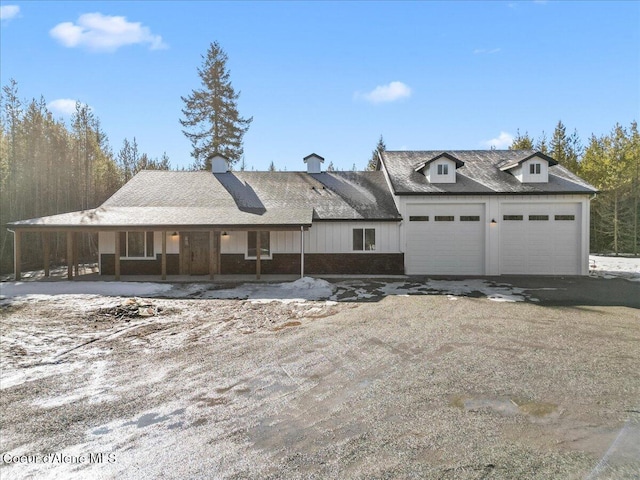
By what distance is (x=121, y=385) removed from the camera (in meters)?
4.50

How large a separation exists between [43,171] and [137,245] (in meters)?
16.2

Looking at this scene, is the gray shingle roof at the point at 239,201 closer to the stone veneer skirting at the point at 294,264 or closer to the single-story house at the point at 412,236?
the single-story house at the point at 412,236

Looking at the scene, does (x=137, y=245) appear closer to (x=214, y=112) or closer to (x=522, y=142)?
(x=214, y=112)

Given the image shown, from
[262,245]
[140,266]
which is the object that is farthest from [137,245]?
[262,245]

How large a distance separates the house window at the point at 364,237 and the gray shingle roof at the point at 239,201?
55cm

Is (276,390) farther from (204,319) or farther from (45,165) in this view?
(45,165)

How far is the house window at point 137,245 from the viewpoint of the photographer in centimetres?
1462

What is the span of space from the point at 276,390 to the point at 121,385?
2.00 meters

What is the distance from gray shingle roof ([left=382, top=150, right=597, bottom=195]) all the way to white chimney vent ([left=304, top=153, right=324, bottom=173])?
11.3 feet

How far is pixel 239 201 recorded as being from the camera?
53.2 feet

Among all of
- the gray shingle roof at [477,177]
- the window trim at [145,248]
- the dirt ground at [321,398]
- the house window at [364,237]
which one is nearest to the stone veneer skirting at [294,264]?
the window trim at [145,248]

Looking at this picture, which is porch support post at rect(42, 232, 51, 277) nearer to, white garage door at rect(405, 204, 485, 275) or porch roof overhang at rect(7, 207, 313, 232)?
porch roof overhang at rect(7, 207, 313, 232)

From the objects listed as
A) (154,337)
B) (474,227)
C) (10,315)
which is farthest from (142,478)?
(474,227)

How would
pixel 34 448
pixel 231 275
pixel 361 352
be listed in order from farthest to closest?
pixel 231 275 → pixel 361 352 → pixel 34 448
